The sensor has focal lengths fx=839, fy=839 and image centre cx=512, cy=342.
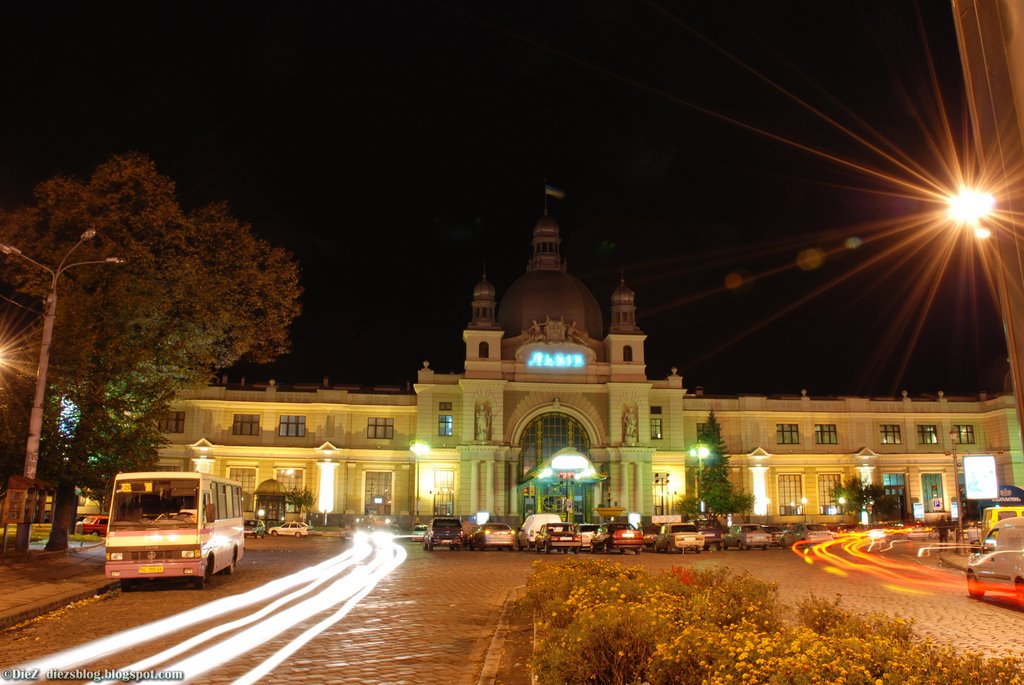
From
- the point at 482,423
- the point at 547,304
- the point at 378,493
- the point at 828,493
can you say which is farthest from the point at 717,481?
the point at 378,493

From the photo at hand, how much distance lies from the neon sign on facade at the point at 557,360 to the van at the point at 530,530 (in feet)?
74.4

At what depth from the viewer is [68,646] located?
39.9 ft

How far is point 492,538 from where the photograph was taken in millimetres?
40781

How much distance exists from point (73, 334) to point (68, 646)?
18.3m

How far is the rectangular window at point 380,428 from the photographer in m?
67.9

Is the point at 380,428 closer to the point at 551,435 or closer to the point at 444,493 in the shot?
the point at 444,493


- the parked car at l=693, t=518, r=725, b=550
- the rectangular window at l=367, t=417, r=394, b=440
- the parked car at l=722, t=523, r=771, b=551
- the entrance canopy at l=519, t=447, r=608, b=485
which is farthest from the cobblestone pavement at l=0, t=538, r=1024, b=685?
the rectangular window at l=367, t=417, r=394, b=440

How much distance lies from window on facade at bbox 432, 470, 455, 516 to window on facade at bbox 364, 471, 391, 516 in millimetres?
4495

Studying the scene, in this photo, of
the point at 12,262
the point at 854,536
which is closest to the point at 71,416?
the point at 12,262

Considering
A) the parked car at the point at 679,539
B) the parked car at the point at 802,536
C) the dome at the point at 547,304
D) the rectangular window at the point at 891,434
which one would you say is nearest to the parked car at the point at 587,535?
the parked car at the point at 679,539

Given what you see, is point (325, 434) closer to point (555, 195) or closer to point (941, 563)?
point (555, 195)

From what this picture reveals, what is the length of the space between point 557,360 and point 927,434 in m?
33.3

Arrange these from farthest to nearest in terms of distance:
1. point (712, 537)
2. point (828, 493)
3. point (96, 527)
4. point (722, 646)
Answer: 1. point (828, 493)
2. point (96, 527)
3. point (712, 537)
4. point (722, 646)

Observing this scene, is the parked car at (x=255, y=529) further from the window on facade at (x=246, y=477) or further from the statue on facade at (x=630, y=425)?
the statue on facade at (x=630, y=425)
